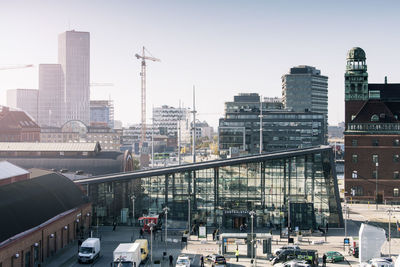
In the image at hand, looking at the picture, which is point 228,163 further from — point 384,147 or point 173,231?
point 384,147

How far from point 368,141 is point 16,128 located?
12451 centimetres

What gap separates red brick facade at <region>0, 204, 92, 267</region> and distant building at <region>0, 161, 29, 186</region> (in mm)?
8647

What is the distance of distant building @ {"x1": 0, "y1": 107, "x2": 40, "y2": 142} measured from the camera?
181750 mm

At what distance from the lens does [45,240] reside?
60.0 m

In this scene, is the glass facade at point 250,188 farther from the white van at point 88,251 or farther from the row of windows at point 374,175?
the row of windows at point 374,175

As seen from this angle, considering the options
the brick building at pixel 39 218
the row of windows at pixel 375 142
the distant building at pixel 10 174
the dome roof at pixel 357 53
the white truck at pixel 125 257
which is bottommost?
the white truck at pixel 125 257

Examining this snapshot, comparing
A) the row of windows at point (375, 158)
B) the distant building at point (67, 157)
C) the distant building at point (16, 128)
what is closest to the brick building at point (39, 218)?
the distant building at point (67, 157)

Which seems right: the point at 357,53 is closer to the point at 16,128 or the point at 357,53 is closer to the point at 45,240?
the point at 45,240

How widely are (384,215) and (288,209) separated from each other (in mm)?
28025

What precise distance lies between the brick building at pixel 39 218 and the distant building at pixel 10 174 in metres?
2.74

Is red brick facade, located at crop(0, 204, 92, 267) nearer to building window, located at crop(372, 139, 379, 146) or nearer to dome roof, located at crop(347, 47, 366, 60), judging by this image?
building window, located at crop(372, 139, 379, 146)

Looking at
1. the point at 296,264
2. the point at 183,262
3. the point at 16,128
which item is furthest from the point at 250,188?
the point at 16,128

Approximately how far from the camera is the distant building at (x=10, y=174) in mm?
67125

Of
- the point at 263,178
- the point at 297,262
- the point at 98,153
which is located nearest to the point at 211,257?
the point at 297,262
